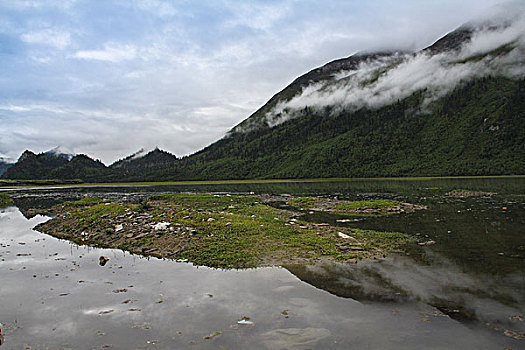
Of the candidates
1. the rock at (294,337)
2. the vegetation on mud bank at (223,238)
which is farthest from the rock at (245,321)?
the vegetation on mud bank at (223,238)

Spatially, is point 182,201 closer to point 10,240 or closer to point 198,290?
point 10,240

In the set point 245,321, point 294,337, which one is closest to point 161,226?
point 245,321

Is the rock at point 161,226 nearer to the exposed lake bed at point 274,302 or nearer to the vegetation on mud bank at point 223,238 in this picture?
the vegetation on mud bank at point 223,238

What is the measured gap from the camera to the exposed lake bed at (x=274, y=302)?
28.3 feet

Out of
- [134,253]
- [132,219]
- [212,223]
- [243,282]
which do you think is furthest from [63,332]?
[132,219]

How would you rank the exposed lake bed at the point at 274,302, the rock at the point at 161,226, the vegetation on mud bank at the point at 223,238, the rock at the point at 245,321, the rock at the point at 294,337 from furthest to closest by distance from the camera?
the rock at the point at 161,226, the vegetation on mud bank at the point at 223,238, the rock at the point at 245,321, the exposed lake bed at the point at 274,302, the rock at the point at 294,337

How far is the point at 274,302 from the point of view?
1118 centimetres

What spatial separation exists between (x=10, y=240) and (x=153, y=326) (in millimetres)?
22640

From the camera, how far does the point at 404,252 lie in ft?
56.7

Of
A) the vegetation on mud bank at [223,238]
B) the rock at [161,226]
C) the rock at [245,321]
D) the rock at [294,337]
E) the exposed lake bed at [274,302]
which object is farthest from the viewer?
the rock at [161,226]

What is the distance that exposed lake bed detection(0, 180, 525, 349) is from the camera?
8641 mm

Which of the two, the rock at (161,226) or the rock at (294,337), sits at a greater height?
the rock at (161,226)

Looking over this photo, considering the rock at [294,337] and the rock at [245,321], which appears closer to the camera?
the rock at [294,337]

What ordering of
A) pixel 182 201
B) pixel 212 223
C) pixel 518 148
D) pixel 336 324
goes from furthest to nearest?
pixel 518 148 < pixel 182 201 < pixel 212 223 < pixel 336 324
